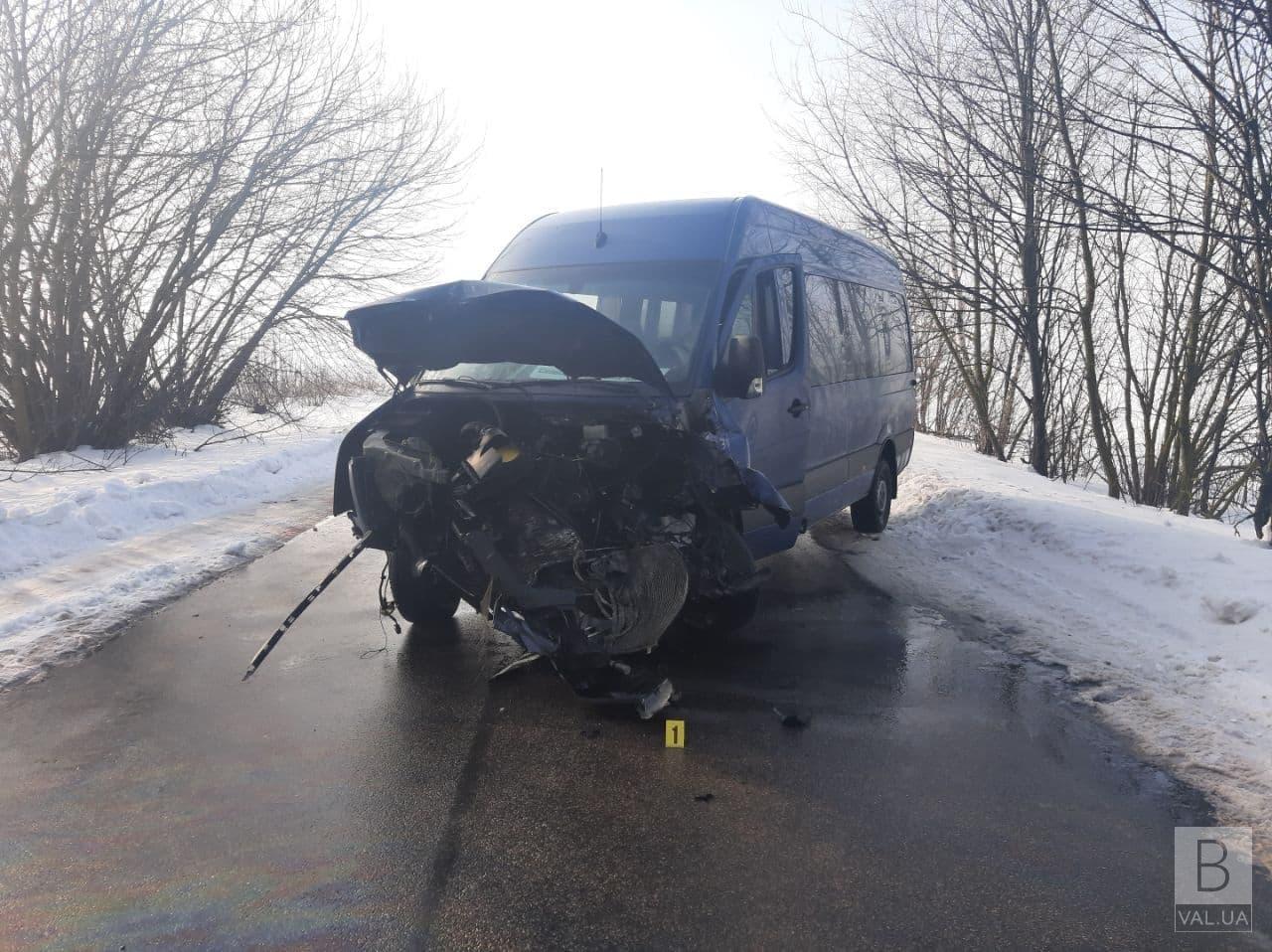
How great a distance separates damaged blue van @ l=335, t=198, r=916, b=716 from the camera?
4.21 metres

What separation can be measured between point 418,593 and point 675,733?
2.16m

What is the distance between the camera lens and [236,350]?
16.2 m

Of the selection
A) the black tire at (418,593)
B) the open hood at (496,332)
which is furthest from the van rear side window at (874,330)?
the black tire at (418,593)

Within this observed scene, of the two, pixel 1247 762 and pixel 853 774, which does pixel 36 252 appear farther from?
pixel 1247 762

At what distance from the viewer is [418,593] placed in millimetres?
5559

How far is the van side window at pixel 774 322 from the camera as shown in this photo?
5867 millimetres

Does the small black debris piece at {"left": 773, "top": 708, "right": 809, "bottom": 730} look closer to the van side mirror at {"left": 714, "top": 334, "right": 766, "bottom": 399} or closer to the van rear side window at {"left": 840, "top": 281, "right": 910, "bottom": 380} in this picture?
the van side mirror at {"left": 714, "top": 334, "right": 766, "bottom": 399}

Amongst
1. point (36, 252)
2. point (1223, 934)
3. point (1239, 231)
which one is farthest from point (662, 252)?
point (36, 252)

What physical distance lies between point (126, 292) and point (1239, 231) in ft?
45.0

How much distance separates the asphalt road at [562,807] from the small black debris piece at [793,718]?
0.05 meters

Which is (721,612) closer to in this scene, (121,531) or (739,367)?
(739,367)

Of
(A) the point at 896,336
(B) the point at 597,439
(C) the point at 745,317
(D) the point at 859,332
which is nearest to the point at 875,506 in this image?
(D) the point at 859,332

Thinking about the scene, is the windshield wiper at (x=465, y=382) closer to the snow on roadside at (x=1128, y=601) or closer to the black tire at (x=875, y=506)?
the snow on roadside at (x=1128, y=601)

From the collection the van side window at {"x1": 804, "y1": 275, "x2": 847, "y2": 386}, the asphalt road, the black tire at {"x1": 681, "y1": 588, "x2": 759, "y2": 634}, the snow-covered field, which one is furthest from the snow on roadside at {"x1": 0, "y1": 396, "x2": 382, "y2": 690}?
the van side window at {"x1": 804, "y1": 275, "x2": 847, "y2": 386}
